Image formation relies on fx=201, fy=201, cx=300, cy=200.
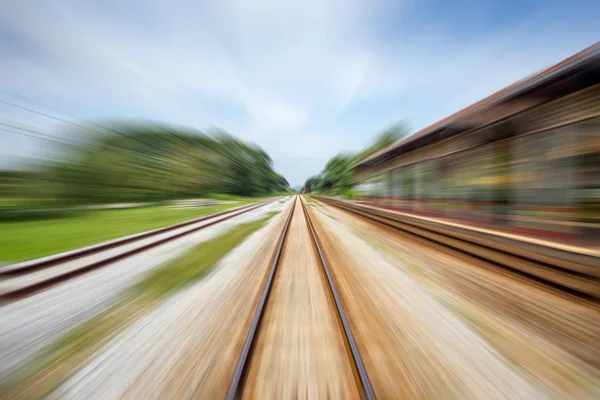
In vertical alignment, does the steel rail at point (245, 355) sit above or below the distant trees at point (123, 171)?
below

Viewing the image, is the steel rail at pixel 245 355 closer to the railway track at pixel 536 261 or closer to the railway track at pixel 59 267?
the railway track at pixel 59 267

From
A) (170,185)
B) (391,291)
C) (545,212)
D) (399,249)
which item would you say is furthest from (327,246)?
(170,185)

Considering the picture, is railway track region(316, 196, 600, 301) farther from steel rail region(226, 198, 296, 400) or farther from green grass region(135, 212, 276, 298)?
green grass region(135, 212, 276, 298)

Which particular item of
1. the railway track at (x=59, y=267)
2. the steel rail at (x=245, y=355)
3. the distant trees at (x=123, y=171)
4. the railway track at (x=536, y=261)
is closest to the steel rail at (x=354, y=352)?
the steel rail at (x=245, y=355)

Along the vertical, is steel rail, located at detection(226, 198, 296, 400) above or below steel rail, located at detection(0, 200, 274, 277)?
below

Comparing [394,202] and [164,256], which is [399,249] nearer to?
[164,256]


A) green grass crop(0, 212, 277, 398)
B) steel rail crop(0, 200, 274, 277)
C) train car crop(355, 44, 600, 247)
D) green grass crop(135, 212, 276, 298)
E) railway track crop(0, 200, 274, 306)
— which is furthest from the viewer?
train car crop(355, 44, 600, 247)

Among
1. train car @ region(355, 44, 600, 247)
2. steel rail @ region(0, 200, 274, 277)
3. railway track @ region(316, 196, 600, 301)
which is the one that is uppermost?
train car @ region(355, 44, 600, 247)

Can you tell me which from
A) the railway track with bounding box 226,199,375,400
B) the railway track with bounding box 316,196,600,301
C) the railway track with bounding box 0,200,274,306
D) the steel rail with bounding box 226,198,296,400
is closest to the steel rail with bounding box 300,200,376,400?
the railway track with bounding box 226,199,375,400

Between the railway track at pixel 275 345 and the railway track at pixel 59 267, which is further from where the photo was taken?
the railway track at pixel 59 267

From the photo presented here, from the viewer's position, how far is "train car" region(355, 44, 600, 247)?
12.2 ft

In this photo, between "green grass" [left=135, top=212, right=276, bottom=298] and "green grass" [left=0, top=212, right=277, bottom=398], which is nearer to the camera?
"green grass" [left=0, top=212, right=277, bottom=398]

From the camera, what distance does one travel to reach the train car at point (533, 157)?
12.2ft

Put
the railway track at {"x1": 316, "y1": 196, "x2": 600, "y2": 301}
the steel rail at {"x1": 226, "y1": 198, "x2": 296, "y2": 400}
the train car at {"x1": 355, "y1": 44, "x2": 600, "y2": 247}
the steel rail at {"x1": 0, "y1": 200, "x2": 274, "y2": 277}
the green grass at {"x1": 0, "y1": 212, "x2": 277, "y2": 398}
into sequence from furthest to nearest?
the train car at {"x1": 355, "y1": 44, "x2": 600, "y2": 247}, the steel rail at {"x1": 0, "y1": 200, "x2": 274, "y2": 277}, the railway track at {"x1": 316, "y1": 196, "x2": 600, "y2": 301}, the green grass at {"x1": 0, "y1": 212, "x2": 277, "y2": 398}, the steel rail at {"x1": 226, "y1": 198, "x2": 296, "y2": 400}
